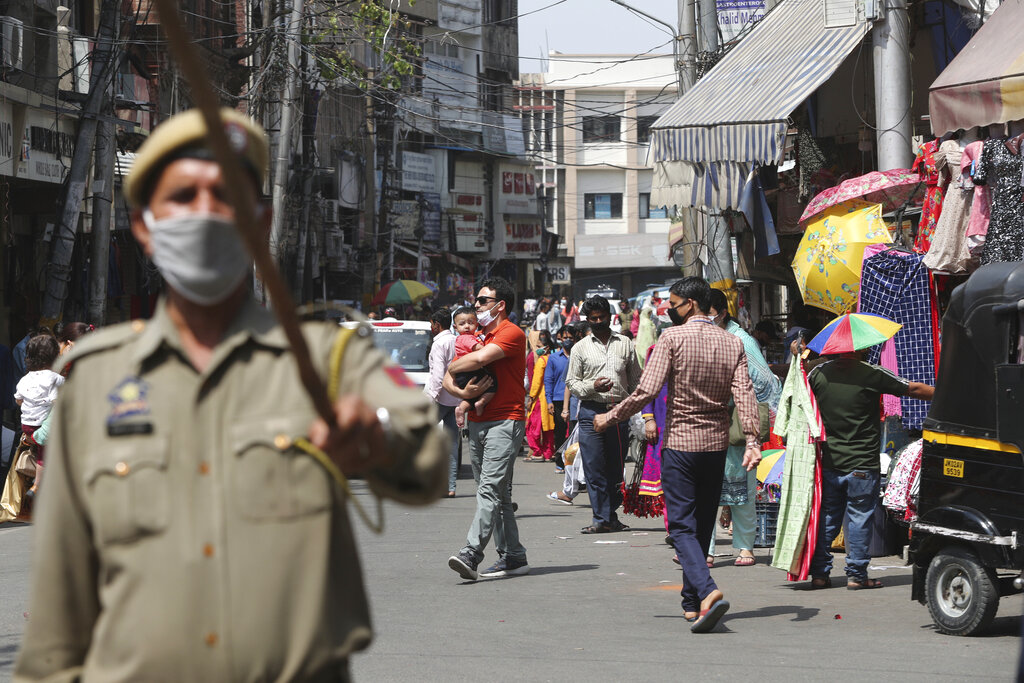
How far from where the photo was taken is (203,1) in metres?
34.4

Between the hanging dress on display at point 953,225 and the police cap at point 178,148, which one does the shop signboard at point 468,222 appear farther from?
the police cap at point 178,148

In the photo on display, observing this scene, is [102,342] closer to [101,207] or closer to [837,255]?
[837,255]

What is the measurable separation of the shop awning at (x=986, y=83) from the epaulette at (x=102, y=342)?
8.07m

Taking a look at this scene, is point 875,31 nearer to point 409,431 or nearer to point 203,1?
point 409,431

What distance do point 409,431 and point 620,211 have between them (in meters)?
76.7

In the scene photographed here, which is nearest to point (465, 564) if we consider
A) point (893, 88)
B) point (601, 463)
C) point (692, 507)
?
point (692, 507)

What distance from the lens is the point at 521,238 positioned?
2625 inches

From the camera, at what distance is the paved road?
7.12m

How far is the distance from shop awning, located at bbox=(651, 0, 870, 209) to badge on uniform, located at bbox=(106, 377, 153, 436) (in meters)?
11.1

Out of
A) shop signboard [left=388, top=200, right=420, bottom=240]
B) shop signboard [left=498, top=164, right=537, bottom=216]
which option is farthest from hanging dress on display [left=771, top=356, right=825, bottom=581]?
shop signboard [left=498, top=164, right=537, bottom=216]

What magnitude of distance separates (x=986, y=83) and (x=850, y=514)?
304 centimetres

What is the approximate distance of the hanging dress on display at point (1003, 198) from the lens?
959cm

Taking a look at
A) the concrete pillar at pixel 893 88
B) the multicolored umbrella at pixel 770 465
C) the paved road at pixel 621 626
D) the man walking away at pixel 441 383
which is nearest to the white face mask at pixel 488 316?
the paved road at pixel 621 626

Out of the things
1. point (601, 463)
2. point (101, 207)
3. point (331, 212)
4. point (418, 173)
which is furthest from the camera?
point (418, 173)
